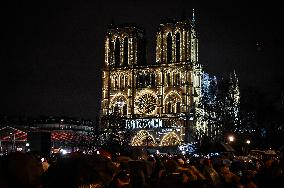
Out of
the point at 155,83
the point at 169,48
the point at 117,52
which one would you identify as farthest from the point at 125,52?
the point at 169,48

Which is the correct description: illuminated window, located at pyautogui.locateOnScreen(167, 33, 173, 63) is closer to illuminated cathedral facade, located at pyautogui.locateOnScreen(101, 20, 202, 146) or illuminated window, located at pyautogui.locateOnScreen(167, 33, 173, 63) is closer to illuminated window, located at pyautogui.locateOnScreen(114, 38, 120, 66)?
illuminated cathedral facade, located at pyautogui.locateOnScreen(101, 20, 202, 146)

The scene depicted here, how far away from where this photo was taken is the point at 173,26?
307ft

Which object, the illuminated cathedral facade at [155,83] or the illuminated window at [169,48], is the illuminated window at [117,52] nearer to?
the illuminated cathedral facade at [155,83]

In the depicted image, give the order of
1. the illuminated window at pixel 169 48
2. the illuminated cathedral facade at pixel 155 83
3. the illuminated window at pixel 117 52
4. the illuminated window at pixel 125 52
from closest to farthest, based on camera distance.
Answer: the illuminated cathedral facade at pixel 155 83 → the illuminated window at pixel 169 48 → the illuminated window at pixel 125 52 → the illuminated window at pixel 117 52

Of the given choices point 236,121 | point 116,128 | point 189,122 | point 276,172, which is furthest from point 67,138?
point 276,172

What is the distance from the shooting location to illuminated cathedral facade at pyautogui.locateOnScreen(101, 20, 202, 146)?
91375 millimetres

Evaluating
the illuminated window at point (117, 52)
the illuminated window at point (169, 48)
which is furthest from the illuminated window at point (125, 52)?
the illuminated window at point (169, 48)

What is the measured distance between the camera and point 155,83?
96438mm

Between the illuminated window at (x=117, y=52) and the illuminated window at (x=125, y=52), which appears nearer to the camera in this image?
the illuminated window at (x=125, y=52)

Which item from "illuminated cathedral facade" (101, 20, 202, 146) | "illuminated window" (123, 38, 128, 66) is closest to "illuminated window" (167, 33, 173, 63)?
"illuminated cathedral facade" (101, 20, 202, 146)

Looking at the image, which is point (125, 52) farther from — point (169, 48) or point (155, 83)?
point (169, 48)

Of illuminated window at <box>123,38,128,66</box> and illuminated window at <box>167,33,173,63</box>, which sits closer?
illuminated window at <box>167,33,173,63</box>

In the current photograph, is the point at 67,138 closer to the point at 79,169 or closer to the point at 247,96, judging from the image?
the point at 247,96

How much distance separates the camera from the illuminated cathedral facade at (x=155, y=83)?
9138cm
